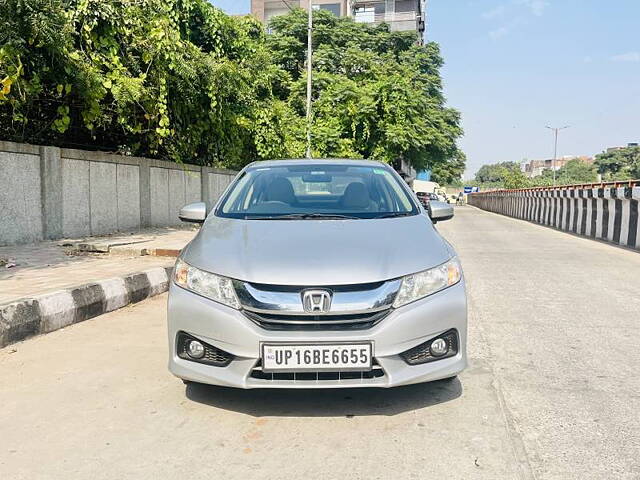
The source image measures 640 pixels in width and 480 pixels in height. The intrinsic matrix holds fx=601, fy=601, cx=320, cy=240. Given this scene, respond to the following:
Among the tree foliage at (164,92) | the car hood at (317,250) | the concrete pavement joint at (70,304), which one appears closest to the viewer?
the car hood at (317,250)

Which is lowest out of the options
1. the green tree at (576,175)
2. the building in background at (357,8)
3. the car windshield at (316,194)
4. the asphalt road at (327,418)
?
the asphalt road at (327,418)

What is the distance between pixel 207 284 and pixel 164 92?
921 centimetres

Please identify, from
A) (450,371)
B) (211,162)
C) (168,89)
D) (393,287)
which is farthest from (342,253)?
(211,162)

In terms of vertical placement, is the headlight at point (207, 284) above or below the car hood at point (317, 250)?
below

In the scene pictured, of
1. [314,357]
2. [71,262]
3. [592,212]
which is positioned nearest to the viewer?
[314,357]

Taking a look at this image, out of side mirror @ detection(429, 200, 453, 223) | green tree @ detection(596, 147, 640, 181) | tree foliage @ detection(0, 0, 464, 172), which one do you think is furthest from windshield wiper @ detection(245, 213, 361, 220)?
green tree @ detection(596, 147, 640, 181)

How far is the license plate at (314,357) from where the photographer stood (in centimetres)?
283

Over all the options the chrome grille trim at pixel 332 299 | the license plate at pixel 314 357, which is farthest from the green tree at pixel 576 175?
the license plate at pixel 314 357

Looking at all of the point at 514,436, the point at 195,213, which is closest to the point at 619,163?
the point at 195,213

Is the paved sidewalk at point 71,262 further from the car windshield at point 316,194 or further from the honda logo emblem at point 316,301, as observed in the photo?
the honda logo emblem at point 316,301

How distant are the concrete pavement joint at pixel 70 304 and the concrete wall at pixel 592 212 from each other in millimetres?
10040

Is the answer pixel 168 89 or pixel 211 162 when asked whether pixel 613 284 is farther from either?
pixel 211 162

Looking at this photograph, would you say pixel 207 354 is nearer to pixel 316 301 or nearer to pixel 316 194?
pixel 316 301

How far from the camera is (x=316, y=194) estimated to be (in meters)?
4.54
